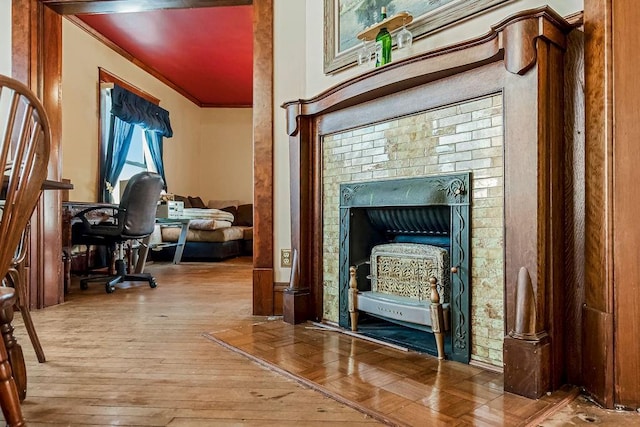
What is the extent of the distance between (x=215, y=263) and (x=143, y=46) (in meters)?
2.71

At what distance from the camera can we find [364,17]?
7.02 ft

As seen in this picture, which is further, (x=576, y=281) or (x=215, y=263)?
(x=215, y=263)

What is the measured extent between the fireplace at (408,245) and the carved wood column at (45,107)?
1.96m

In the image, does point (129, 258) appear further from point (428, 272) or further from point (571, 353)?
point (571, 353)

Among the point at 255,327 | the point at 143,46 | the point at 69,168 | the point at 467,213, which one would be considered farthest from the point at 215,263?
the point at 467,213

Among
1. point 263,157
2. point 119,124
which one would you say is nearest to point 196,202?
point 119,124

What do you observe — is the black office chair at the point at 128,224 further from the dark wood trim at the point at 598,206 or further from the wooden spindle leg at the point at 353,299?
the dark wood trim at the point at 598,206

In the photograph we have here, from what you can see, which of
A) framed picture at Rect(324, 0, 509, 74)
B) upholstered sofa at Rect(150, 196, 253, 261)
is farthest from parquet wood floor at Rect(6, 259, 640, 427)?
upholstered sofa at Rect(150, 196, 253, 261)

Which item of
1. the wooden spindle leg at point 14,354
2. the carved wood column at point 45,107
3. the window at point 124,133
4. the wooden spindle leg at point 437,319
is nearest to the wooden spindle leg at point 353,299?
the wooden spindle leg at point 437,319

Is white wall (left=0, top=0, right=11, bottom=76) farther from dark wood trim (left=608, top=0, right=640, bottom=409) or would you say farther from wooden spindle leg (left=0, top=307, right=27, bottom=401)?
dark wood trim (left=608, top=0, right=640, bottom=409)

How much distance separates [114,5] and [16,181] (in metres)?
2.42

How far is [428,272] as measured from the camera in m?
1.83

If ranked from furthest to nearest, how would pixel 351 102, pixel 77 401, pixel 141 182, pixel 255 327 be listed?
pixel 141 182
pixel 255 327
pixel 351 102
pixel 77 401

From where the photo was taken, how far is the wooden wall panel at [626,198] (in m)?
1.25
